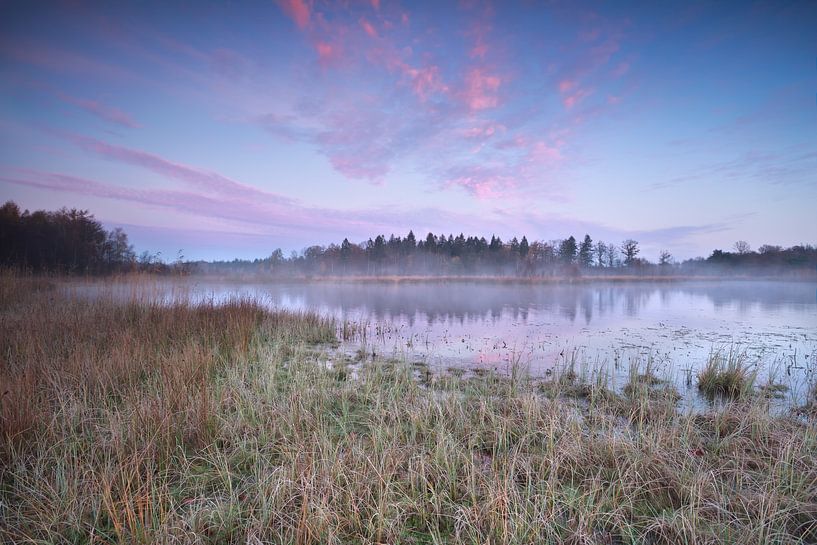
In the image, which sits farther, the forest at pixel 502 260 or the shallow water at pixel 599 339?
the forest at pixel 502 260

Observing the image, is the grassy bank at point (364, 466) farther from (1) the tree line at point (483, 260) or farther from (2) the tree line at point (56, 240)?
(1) the tree line at point (483, 260)

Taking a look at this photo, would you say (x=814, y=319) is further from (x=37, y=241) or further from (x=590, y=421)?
(x=37, y=241)

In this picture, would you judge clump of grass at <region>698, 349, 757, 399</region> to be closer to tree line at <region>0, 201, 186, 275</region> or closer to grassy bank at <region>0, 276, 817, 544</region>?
grassy bank at <region>0, 276, 817, 544</region>

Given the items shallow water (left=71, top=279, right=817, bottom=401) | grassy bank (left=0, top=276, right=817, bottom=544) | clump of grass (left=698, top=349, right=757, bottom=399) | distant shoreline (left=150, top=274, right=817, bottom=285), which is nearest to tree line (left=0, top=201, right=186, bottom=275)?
distant shoreline (left=150, top=274, right=817, bottom=285)

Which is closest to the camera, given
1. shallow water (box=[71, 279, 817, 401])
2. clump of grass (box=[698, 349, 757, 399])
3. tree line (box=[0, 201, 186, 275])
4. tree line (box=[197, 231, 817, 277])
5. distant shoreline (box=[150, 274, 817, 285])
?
clump of grass (box=[698, 349, 757, 399])

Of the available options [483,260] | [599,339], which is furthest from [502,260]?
[599,339]

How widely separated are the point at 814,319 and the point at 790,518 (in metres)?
19.7

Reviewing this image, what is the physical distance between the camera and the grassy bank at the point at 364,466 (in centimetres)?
241

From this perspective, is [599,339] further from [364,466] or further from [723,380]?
[364,466]

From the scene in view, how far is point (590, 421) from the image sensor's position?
14.6 feet

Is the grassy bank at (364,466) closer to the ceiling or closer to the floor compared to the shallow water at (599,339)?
closer to the ceiling

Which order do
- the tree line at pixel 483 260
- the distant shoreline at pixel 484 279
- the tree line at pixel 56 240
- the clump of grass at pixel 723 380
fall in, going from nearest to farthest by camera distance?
1. the clump of grass at pixel 723 380
2. the tree line at pixel 56 240
3. the distant shoreline at pixel 484 279
4. the tree line at pixel 483 260

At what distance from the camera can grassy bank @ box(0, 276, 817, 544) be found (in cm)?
241

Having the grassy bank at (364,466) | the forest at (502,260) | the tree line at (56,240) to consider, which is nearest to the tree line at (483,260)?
the forest at (502,260)
